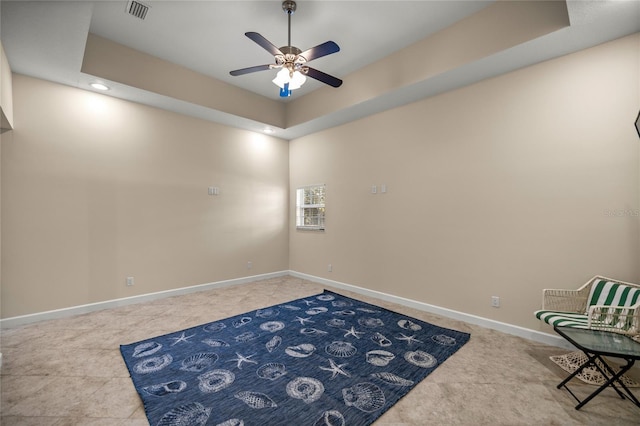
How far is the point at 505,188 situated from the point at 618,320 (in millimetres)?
1522

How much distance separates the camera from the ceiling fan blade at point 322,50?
2444 mm

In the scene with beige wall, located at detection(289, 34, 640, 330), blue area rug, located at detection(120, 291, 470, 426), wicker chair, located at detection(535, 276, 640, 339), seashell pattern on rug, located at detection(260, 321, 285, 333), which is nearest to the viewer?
blue area rug, located at detection(120, 291, 470, 426)

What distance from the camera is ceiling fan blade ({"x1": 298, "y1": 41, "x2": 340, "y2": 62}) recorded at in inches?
96.2

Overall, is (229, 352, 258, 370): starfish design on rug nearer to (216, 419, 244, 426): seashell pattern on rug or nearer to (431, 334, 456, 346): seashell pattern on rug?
(216, 419, 244, 426): seashell pattern on rug

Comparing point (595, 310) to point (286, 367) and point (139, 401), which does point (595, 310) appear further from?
point (139, 401)

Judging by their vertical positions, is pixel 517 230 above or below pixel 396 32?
below

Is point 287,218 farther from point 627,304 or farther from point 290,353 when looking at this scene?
point 627,304

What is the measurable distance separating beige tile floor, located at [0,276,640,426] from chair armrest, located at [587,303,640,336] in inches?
18.2

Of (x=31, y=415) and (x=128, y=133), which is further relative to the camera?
(x=128, y=133)

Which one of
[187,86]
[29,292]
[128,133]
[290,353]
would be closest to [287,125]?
[187,86]

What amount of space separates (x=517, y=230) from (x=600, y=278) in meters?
0.77

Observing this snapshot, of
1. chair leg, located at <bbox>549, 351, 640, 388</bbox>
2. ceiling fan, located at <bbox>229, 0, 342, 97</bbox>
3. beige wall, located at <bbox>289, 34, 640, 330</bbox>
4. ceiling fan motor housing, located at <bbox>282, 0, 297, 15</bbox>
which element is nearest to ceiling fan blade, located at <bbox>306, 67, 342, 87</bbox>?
ceiling fan, located at <bbox>229, 0, 342, 97</bbox>

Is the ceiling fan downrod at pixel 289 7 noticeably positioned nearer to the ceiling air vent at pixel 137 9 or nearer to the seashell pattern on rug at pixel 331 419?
the ceiling air vent at pixel 137 9

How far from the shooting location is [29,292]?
10.7 ft
